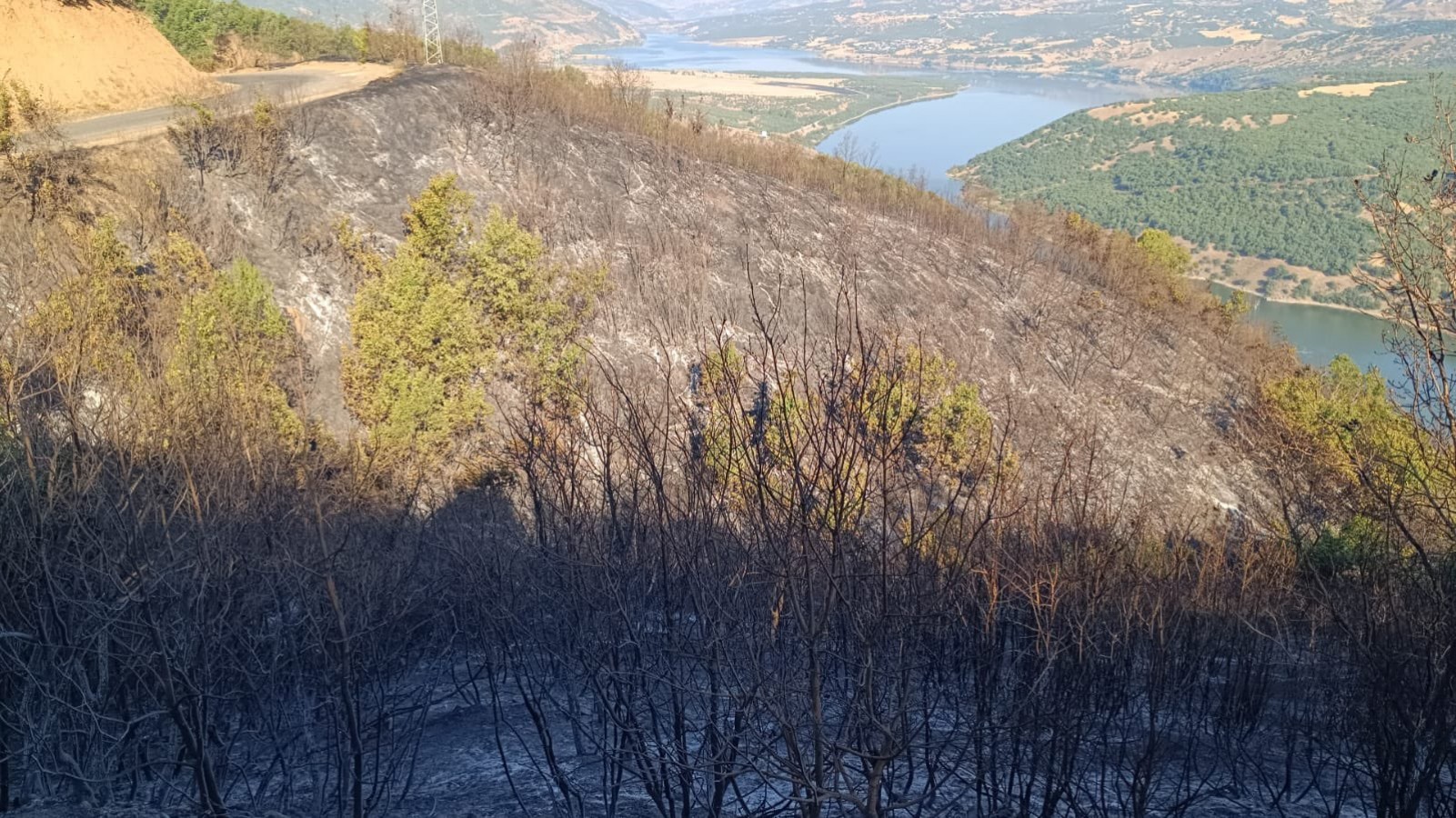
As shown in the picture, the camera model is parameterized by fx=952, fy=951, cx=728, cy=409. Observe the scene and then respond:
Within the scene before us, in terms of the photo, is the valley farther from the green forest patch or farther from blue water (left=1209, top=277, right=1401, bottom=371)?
the green forest patch

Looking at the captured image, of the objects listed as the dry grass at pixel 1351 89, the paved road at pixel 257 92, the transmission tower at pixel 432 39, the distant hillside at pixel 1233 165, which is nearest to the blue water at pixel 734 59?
the distant hillside at pixel 1233 165

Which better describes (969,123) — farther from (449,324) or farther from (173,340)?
(173,340)

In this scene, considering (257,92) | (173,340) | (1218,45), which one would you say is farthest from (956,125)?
(173,340)

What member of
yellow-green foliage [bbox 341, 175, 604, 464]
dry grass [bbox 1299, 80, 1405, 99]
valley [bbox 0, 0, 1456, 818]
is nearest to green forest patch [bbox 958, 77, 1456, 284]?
dry grass [bbox 1299, 80, 1405, 99]

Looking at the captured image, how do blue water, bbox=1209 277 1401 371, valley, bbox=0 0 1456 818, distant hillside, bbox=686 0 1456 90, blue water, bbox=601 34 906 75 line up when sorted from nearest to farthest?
valley, bbox=0 0 1456 818, blue water, bbox=1209 277 1401 371, distant hillside, bbox=686 0 1456 90, blue water, bbox=601 34 906 75

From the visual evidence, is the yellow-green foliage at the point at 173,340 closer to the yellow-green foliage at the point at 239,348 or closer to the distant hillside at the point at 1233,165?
the yellow-green foliage at the point at 239,348

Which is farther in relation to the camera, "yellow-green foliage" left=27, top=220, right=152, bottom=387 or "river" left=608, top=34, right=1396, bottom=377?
"river" left=608, top=34, right=1396, bottom=377

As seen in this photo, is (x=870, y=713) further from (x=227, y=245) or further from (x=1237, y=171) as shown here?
(x=1237, y=171)
